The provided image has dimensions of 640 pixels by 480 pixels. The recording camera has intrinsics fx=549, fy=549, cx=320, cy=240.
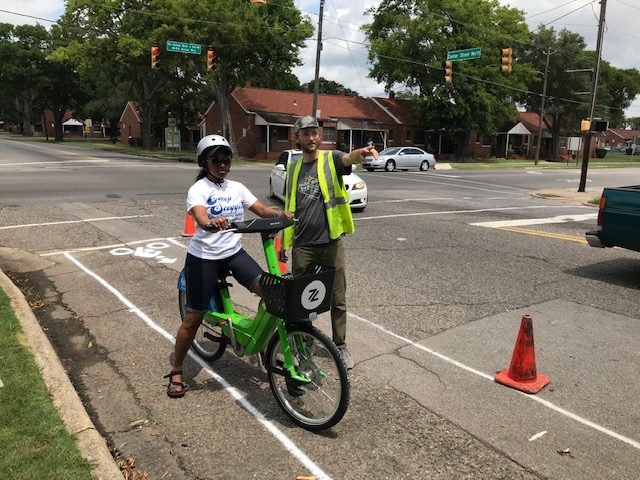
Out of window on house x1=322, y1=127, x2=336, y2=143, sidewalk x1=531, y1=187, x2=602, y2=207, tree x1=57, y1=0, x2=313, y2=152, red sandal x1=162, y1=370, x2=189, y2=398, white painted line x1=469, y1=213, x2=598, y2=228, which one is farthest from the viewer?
window on house x1=322, y1=127, x2=336, y2=143

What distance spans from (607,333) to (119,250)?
278 inches

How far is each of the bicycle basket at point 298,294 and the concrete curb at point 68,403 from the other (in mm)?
1253

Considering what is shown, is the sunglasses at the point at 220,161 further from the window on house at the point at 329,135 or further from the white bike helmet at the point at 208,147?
the window on house at the point at 329,135

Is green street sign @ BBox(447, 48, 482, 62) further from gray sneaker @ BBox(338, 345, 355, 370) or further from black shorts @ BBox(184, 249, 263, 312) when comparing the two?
black shorts @ BBox(184, 249, 263, 312)

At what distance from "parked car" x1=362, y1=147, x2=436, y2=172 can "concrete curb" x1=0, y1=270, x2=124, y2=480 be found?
29.2m

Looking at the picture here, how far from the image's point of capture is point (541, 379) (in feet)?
14.2

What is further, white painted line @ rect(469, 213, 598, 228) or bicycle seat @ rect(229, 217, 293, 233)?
white painted line @ rect(469, 213, 598, 228)

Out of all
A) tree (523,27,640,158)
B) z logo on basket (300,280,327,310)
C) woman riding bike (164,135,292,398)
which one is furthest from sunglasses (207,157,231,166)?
tree (523,27,640,158)

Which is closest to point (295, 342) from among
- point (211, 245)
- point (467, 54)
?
point (211, 245)

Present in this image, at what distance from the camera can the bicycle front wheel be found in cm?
341

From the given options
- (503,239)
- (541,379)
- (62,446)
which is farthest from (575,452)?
(503,239)

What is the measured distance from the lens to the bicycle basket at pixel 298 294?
10.8 ft

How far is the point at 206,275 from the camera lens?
3875 millimetres

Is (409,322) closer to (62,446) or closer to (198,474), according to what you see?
(198,474)
